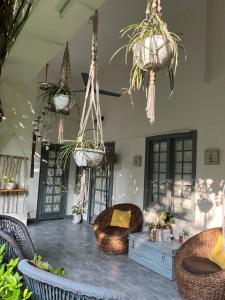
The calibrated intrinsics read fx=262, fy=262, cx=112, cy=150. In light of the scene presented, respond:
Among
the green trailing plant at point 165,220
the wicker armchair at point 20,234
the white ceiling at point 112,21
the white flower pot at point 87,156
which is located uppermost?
the white ceiling at point 112,21

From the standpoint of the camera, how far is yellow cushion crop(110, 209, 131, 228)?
5211 mm

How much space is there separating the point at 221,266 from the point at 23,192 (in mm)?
2859

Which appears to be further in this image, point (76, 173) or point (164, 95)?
point (76, 173)

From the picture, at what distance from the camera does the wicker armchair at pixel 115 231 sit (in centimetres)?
469

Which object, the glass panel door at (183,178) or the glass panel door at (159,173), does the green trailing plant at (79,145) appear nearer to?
the glass panel door at (183,178)

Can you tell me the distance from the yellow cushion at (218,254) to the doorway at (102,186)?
3218 millimetres

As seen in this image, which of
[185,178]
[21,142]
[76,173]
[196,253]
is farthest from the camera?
[76,173]

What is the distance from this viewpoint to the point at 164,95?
502 cm

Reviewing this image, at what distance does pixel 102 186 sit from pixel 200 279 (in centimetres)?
414

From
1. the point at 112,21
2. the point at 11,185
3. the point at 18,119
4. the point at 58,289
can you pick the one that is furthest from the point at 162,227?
the point at 112,21

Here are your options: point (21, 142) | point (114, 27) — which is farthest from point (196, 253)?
point (114, 27)

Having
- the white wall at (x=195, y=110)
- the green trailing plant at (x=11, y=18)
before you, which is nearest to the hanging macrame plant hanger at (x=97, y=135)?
the green trailing plant at (x=11, y=18)

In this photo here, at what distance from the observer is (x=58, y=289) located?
1.28 metres

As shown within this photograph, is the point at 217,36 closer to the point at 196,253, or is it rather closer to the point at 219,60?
the point at 219,60
